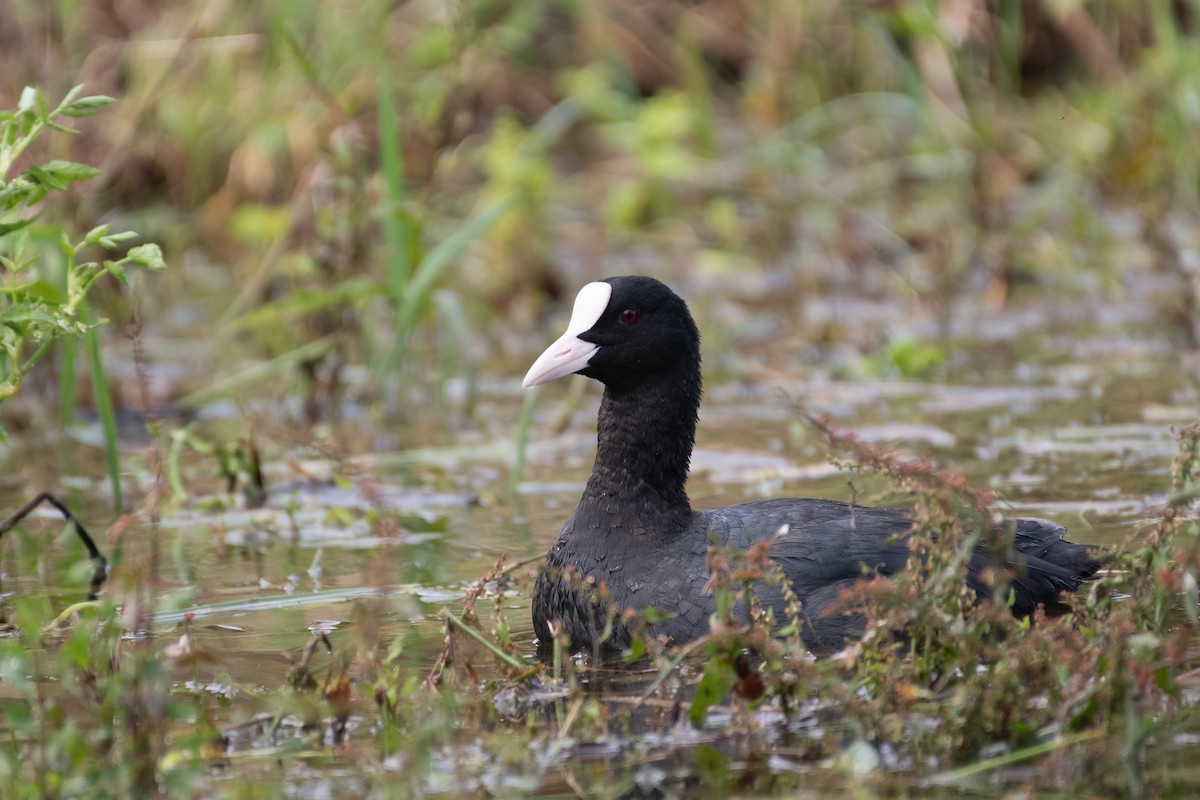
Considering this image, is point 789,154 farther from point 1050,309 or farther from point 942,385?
point 942,385

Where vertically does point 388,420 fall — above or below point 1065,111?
below

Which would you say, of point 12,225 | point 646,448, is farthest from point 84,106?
point 646,448

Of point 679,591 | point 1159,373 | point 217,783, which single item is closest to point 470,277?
point 1159,373

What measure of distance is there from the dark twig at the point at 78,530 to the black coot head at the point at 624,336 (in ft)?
4.23

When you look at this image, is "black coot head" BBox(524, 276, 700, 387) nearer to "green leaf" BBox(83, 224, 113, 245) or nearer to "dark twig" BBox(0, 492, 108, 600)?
"green leaf" BBox(83, 224, 113, 245)

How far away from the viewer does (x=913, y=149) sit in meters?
9.99

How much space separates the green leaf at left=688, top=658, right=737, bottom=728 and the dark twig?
172 cm

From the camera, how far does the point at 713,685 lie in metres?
3.22

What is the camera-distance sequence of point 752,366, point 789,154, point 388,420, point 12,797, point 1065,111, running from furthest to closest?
point 1065,111 < point 789,154 < point 752,366 < point 388,420 < point 12,797

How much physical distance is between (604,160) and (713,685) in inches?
302

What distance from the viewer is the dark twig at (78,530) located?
4.41 metres

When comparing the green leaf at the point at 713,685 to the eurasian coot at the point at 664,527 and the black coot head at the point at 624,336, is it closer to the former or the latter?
the eurasian coot at the point at 664,527

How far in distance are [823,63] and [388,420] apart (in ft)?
15.2

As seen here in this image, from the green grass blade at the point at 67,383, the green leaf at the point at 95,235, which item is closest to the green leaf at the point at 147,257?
the green leaf at the point at 95,235
